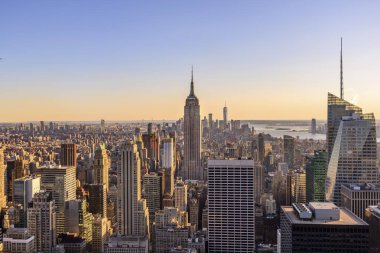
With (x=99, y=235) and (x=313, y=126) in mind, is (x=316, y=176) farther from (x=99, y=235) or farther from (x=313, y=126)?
(x=99, y=235)

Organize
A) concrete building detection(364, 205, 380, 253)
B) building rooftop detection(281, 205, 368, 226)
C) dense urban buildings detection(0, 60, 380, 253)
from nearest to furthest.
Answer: building rooftop detection(281, 205, 368, 226)
concrete building detection(364, 205, 380, 253)
dense urban buildings detection(0, 60, 380, 253)

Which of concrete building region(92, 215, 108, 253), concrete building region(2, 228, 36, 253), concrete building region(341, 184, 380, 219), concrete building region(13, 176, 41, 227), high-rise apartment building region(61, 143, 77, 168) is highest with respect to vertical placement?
high-rise apartment building region(61, 143, 77, 168)

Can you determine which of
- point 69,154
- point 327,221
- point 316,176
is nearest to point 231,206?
point 316,176

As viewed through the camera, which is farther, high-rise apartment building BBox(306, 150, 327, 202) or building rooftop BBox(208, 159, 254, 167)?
high-rise apartment building BBox(306, 150, 327, 202)

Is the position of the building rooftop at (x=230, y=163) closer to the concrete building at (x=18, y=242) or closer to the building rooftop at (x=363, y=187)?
the building rooftop at (x=363, y=187)

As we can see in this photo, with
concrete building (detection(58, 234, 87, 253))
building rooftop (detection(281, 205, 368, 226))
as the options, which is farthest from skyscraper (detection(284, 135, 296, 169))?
building rooftop (detection(281, 205, 368, 226))

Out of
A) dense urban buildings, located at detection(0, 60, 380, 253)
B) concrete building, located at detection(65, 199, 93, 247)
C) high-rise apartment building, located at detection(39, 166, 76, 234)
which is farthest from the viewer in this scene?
high-rise apartment building, located at detection(39, 166, 76, 234)

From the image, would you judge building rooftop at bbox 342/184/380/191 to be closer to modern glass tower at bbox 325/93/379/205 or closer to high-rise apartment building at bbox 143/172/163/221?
modern glass tower at bbox 325/93/379/205

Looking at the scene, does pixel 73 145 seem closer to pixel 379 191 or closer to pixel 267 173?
pixel 267 173
